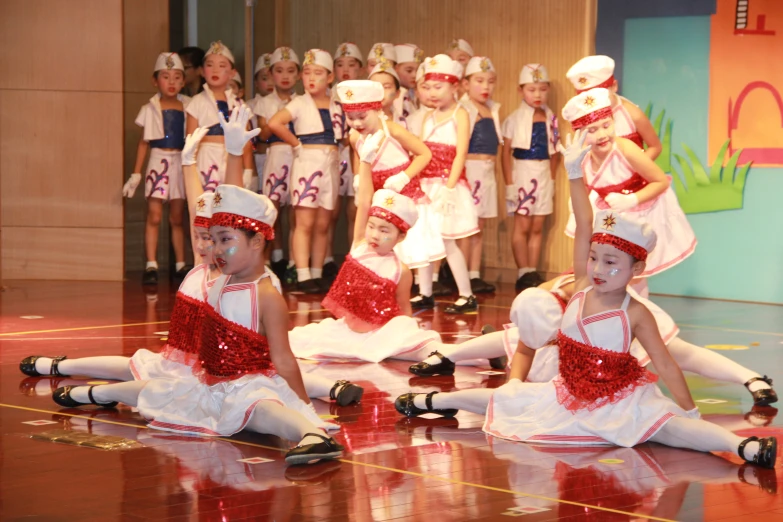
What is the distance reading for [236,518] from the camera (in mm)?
3578

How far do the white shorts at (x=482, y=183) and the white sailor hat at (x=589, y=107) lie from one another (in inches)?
178

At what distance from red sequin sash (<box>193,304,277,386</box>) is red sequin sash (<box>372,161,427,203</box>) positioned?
3459 millimetres

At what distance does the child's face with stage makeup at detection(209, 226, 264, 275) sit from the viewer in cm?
468

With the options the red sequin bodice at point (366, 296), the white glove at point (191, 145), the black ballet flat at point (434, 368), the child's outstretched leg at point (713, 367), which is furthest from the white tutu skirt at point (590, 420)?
the red sequin bodice at point (366, 296)

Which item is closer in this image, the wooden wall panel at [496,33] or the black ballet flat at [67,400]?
the black ballet flat at [67,400]

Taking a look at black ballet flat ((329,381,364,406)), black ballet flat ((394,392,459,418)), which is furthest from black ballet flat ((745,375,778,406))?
black ballet flat ((329,381,364,406))

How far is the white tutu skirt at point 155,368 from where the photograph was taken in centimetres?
538

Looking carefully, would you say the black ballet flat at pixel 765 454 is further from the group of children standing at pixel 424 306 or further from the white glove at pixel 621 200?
the white glove at pixel 621 200

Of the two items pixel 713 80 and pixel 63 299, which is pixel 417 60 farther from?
pixel 63 299

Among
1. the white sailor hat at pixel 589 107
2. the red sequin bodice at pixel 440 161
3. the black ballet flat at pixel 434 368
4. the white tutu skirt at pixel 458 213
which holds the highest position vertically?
the white sailor hat at pixel 589 107

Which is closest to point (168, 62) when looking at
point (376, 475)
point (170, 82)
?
point (170, 82)

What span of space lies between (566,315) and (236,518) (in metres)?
1.67

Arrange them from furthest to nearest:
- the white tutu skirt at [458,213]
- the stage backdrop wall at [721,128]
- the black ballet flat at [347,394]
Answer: the stage backdrop wall at [721,128], the white tutu skirt at [458,213], the black ballet flat at [347,394]

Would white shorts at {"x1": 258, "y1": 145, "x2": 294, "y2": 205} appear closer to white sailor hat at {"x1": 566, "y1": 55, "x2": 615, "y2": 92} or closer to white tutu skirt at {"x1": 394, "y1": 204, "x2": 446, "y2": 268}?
white tutu skirt at {"x1": 394, "y1": 204, "x2": 446, "y2": 268}
